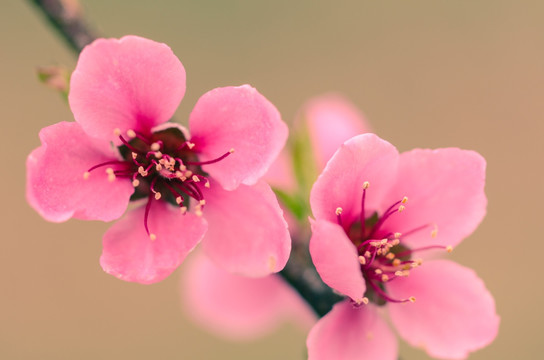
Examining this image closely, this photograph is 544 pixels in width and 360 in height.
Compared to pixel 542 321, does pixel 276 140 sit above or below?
above

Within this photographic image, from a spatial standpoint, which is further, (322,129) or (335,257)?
(322,129)

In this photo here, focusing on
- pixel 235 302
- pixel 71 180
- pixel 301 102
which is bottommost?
pixel 301 102

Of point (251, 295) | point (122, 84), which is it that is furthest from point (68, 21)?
point (251, 295)

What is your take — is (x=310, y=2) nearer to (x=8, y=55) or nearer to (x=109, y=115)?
(x=8, y=55)

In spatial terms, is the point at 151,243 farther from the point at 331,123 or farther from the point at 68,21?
the point at 331,123

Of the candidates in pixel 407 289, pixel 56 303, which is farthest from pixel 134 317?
pixel 407 289

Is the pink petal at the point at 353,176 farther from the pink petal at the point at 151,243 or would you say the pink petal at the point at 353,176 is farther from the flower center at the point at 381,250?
the pink petal at the point at 151,243
